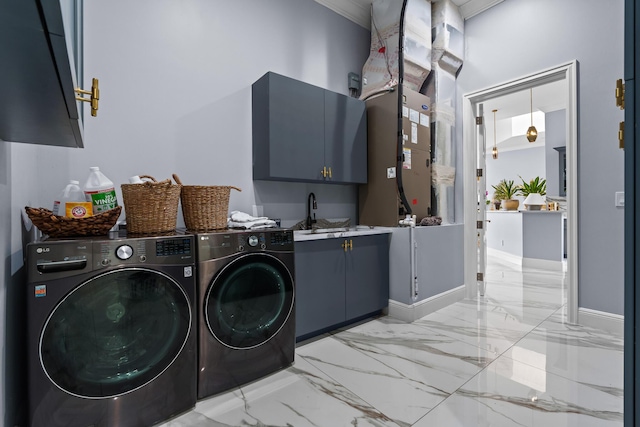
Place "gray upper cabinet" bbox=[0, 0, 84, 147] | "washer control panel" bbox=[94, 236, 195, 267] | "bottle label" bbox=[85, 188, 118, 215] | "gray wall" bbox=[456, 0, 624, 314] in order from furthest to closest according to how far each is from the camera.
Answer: "gray wall" bbox=[456, 0, 624, 314] → "bottle label" bbox=[85, 188, 118, 215] → "washer control panel" bbox=[94, 236, 195, 267] → "gray upper cabinet" bbox=[0, 0, 84, 147]

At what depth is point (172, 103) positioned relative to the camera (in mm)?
2203

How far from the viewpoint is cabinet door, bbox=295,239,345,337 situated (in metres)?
2.24

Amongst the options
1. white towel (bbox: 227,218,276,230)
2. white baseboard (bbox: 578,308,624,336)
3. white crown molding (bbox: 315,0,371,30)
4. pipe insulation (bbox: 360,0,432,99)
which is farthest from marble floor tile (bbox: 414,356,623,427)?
white crown molding (bbox: 315,0,371,30)

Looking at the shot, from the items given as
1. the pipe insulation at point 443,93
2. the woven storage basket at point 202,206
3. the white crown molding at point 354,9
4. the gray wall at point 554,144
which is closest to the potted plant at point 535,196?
the gray wall at point 554,144

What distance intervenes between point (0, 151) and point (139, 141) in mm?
997

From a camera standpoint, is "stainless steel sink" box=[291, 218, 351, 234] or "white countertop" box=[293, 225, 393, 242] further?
"stainless steel sink" box=[291, 218, 351, 234]

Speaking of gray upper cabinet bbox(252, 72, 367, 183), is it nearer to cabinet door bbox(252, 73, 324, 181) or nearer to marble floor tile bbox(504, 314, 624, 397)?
cabinet door bbox(252, 73, 324, 181)

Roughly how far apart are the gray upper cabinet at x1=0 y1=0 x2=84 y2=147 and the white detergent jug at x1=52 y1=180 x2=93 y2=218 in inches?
16.2

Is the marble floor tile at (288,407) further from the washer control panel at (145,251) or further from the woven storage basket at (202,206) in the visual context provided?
the woven storage basket at (202,206)

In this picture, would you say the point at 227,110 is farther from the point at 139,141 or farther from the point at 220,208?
the point at 220,208

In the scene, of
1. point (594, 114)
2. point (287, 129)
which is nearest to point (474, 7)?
point (594, 114)

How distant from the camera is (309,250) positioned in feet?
7.46

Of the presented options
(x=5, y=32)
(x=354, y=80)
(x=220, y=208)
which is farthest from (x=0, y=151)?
(x=354, y=80)

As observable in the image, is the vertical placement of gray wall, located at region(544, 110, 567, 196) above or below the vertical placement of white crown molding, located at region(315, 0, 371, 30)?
below
